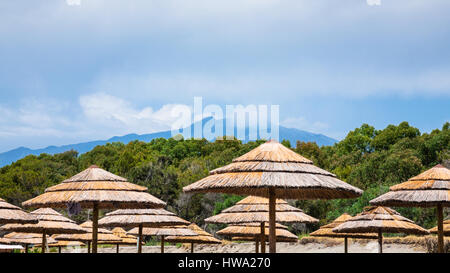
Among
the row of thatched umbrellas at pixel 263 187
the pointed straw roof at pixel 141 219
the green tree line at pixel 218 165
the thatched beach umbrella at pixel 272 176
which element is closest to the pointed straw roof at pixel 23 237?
the pointed straw roof at pixel 141 219

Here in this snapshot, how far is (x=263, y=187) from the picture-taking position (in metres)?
8.00

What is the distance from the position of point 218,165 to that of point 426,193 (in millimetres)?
35930

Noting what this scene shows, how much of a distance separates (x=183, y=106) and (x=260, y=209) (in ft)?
201

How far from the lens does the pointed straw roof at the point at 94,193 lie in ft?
33.3

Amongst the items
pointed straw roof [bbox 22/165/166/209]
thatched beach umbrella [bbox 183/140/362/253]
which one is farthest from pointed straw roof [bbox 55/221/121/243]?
thatched beach umbrella [bbox 183/140/362/253]

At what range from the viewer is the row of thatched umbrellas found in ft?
26.9

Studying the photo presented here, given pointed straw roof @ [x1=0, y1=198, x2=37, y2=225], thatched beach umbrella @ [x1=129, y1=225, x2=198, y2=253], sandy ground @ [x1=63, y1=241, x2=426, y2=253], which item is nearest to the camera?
pointed straw roof @ [x1=0, y1=198, x2=37, y2=225]

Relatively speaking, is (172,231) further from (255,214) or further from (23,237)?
(23,237)

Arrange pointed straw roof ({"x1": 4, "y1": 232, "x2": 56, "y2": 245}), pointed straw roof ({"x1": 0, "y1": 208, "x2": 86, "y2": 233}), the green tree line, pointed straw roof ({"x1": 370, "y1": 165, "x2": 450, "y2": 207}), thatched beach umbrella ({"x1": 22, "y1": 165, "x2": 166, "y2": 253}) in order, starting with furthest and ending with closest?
the green tree line → pointed straw roof ({"x1": 4, "y1": 232, "x2": 56, "y2": 245}) → pointed straw roof ({"x1": 0, "y1": 208, "x2": 86, "y2": 233}) → pointed straw roof ({"x1": 370, "y1": 165, "x2": 450, "y2": 207}) → thatched beach umbrella ({"x1": 22, "y1": 165, "x2": 166, "y2": 253})

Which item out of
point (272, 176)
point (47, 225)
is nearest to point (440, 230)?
point (272, 176)

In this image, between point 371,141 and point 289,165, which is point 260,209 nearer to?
point 289,165

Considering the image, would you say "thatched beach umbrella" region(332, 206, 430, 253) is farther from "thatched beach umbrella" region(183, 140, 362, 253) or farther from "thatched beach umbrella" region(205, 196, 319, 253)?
"thatched beach umbrella" region(183, 140, 362, 253)

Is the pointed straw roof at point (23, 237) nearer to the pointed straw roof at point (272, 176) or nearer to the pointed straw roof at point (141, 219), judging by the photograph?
the pointed straw roof at point (141, 219)

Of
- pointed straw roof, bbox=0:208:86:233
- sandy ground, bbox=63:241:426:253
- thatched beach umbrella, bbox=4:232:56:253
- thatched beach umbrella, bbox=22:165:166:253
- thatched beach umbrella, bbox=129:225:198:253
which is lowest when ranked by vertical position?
sandy ground, bbox=63:241:426:253
